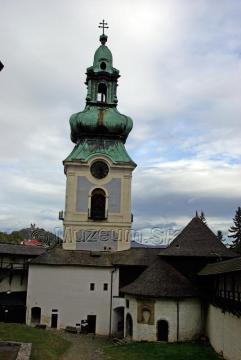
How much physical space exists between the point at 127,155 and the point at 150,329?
1874cm

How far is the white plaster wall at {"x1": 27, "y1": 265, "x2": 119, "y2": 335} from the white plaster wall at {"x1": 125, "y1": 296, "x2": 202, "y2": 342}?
7.47 m

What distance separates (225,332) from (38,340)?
11.4 m

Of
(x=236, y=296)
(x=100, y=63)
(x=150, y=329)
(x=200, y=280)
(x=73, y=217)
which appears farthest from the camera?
(x=100, y=63)

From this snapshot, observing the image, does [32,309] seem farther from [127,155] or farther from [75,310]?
[127,155]

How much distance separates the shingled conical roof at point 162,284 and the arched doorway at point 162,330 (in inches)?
75.7

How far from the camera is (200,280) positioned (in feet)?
113

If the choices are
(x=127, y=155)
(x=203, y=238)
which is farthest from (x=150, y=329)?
(x=127, y=155)

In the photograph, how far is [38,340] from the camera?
29.6 meters

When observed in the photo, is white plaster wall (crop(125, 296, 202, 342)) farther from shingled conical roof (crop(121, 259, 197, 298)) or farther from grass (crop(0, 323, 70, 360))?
grass (crop(0, 323, 70, 360))

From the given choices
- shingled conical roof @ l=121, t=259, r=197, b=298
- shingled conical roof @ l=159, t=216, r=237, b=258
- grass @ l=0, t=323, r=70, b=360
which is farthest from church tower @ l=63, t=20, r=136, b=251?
grass @ l=0, t=323, r=70, b=360

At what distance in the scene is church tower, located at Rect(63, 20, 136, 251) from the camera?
43.9 m

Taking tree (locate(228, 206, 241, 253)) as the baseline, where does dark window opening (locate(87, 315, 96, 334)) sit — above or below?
below

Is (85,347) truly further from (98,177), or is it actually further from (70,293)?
(98,177)

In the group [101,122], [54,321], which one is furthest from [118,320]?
[101,122]
